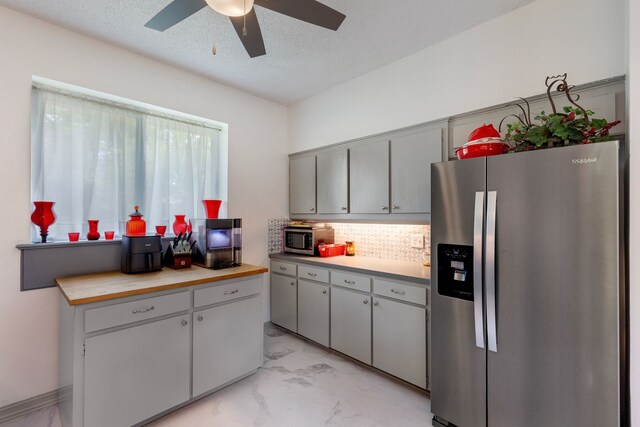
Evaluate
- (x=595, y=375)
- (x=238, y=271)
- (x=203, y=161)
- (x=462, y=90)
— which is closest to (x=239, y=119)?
(x=203, y=161)

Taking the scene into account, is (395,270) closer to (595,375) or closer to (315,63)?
(595,375)

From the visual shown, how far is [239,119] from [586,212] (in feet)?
10.5

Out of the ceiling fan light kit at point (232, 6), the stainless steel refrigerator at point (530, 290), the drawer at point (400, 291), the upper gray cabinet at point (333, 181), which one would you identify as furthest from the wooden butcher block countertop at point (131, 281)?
the ceiling fan light kit at point (232, 6)

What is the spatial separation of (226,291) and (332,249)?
1.34m

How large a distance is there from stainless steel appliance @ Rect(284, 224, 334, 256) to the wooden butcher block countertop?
88 cm

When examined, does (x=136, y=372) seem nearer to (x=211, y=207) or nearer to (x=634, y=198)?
(x=211, y=207)

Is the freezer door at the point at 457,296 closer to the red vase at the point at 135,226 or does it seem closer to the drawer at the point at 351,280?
the drawer at the point at 351,280

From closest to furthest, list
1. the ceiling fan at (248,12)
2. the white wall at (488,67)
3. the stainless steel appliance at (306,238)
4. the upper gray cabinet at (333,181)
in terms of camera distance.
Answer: the ceiling fan at (248,12) < the white wall at (488,67) < the upper gray cabinet at (333,181) < the stainless steel appliance at (306,238)

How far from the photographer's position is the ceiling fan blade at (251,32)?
1.66 meters

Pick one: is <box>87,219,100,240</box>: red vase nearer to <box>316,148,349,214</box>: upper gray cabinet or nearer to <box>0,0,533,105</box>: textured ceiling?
<box>0,0,533,105</box>: textured ceiling

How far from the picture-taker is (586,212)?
1.42 m

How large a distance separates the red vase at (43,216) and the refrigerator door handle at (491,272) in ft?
9.87

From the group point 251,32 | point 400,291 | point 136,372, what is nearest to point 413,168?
point 400,291

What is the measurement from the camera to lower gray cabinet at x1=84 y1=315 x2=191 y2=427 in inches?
69.1
